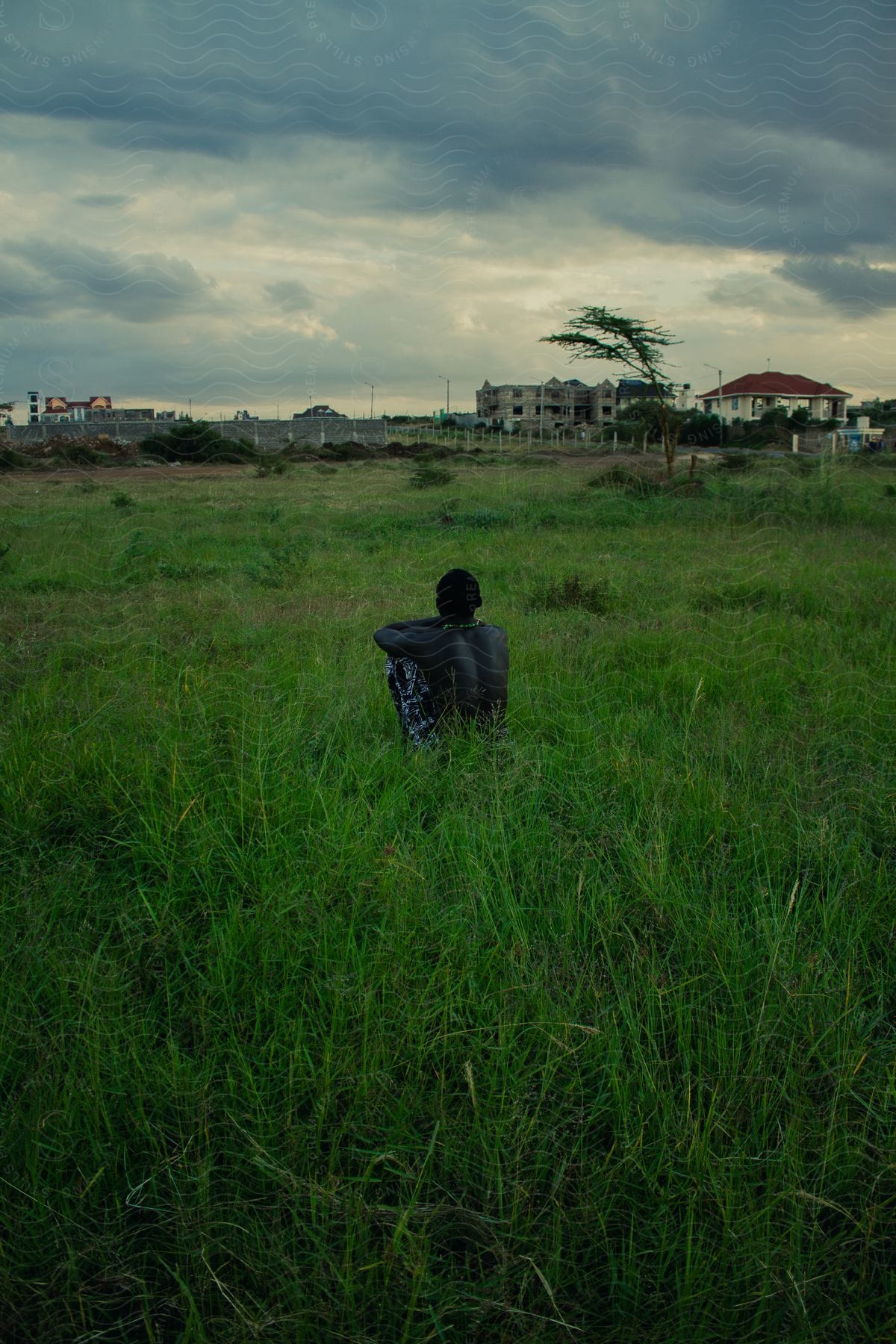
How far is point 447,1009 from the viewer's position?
7.11 ft

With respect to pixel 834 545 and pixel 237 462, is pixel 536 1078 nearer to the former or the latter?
pixel 834 545

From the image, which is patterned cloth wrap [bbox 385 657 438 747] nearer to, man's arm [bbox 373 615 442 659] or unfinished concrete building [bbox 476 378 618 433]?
man's arm [bbox 373 615 442 659]

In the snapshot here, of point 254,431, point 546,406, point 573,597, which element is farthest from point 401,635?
point 546,406

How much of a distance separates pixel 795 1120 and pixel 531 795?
160cm

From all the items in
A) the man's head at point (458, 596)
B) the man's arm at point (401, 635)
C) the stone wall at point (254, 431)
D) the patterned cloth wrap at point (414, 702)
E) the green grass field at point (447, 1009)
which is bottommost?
the green grass field at point (447, 1009)

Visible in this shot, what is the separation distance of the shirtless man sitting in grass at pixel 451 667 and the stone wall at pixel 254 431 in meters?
32.7

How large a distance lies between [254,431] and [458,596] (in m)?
40.6

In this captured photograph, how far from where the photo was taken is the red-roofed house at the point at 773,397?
43.0 metres

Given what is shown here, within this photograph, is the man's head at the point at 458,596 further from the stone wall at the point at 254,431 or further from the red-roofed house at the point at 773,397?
the red-roofed house at the point at 773,397

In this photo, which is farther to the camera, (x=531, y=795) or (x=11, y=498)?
(x=11, y=498)

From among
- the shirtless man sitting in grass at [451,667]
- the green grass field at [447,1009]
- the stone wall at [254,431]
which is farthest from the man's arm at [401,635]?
the stone wall at [254,431]

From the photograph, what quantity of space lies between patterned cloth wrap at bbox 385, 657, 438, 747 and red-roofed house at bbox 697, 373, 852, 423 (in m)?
38.7

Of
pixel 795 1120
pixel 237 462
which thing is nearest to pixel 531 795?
pixel 795 1120

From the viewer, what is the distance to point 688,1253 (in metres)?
1.60
